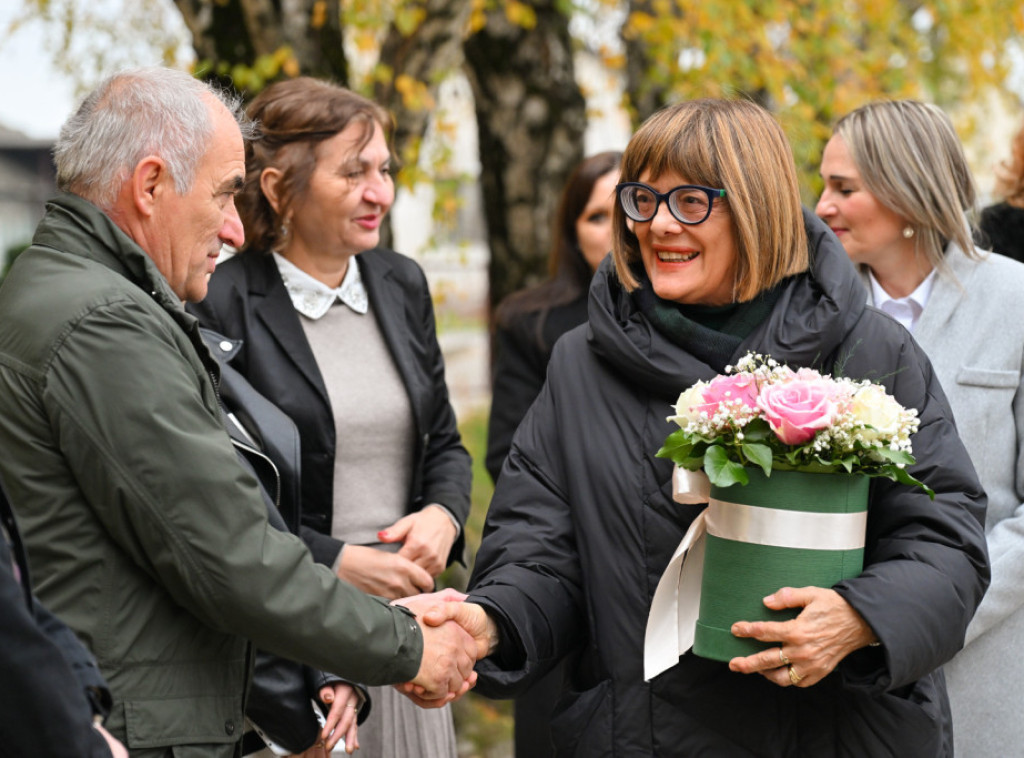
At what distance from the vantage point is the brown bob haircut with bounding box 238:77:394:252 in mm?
3695

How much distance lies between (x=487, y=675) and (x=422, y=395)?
1.16 m

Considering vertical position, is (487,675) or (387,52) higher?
→ (387,52)

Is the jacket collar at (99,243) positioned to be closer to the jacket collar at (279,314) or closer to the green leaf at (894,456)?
the jacket collar at (279,314)

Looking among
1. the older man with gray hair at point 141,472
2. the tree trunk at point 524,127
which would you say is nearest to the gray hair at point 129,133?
the older man with gray hair at point 141,472

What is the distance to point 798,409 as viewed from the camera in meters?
2.32

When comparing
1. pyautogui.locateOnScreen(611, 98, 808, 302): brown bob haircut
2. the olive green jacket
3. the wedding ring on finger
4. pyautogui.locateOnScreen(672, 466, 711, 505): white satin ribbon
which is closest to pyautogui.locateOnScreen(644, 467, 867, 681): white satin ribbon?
pyautogui.locateOnScreen(672, 466, 711, 505): white satin ribbon

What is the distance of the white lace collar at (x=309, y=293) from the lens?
3.70m

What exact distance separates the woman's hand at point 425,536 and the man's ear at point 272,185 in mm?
1016

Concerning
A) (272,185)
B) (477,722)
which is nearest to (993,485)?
(272,185)

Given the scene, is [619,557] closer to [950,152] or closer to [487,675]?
[487,675]

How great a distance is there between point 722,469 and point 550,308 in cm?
234

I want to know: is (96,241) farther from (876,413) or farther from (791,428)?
(876,413)

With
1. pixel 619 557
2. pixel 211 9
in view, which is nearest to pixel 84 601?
pixel 619 557

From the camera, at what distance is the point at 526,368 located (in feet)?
15.0
